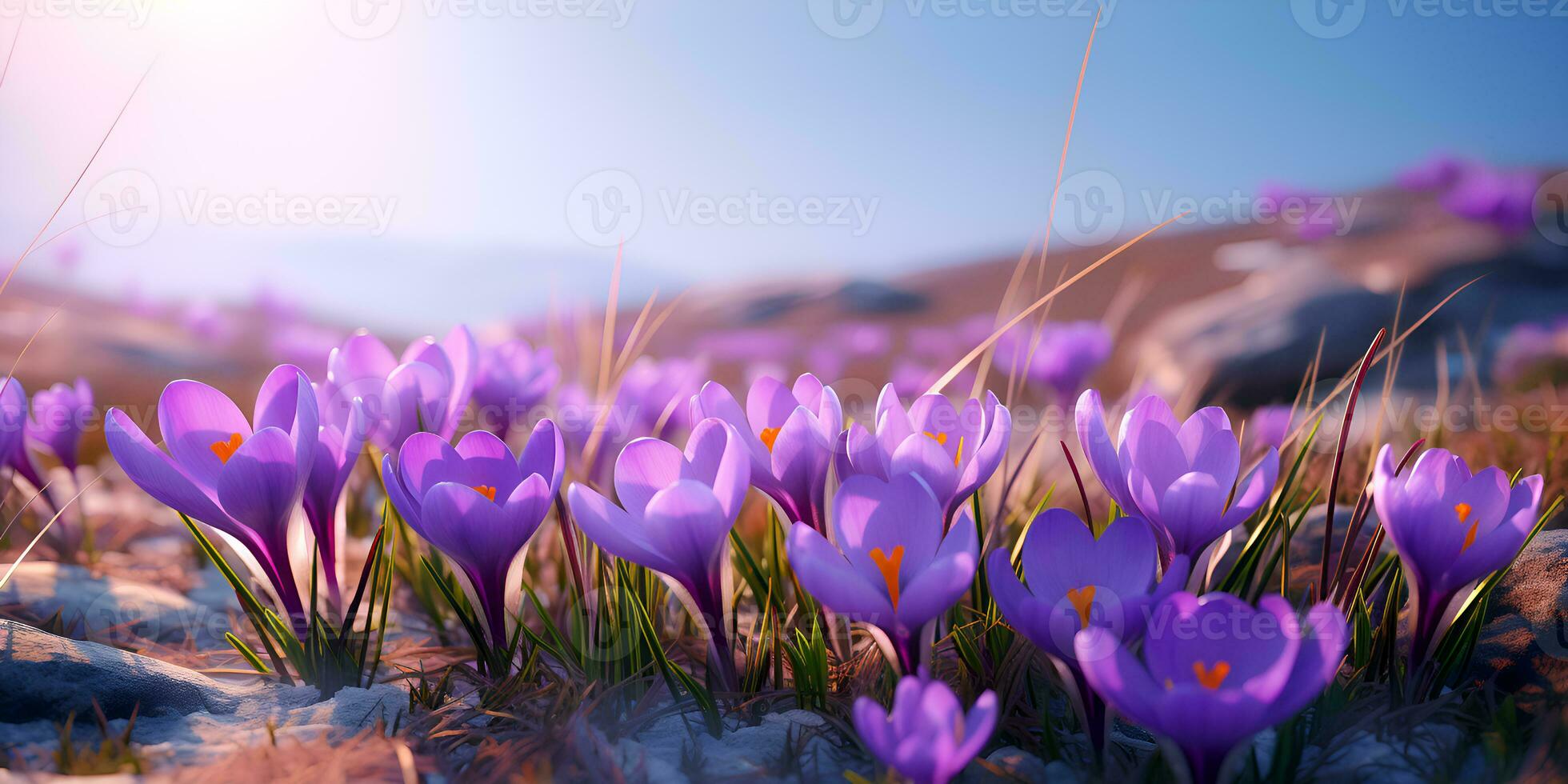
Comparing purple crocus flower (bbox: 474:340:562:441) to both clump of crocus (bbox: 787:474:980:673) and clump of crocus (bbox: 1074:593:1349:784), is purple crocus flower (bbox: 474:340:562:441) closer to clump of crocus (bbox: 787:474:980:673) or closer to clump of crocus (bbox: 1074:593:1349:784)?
clump of crocus (bbox: 787:474:980:673)

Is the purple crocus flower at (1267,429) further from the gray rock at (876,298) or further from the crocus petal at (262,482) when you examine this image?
the gray rock at (876,298)

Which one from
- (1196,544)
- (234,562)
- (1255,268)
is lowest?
(234,562)

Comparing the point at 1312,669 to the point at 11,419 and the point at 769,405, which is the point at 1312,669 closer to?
the point at 769,405

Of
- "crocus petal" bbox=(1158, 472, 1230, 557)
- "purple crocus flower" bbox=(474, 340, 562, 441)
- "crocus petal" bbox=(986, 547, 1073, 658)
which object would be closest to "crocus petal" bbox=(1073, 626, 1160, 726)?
"crocus petal" bbox=(986, 547, 1073, 658)

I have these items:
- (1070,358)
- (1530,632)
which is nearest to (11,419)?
(1530,632)

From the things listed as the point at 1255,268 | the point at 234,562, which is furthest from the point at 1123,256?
the point at 234,562

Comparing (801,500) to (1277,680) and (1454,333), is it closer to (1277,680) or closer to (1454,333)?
(1277,680)
